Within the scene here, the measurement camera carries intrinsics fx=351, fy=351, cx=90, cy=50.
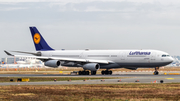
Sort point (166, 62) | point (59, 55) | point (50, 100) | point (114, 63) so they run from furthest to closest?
point (59, 55), point (114, 63), point (166, 62), point (50, 100)

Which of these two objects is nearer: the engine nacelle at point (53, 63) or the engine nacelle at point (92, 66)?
the engine nacelle at point (92, 66)

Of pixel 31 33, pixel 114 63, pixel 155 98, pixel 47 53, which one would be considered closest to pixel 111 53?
pixel 114 63

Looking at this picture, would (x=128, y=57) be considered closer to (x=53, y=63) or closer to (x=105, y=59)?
(x=105, y=59)

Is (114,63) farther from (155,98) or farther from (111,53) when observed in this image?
(155,98)

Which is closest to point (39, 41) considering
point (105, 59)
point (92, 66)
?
point (105, 59)

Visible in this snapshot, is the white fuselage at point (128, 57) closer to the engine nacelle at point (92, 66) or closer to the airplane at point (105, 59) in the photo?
the airplane at point (105, 59)

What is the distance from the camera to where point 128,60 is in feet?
217

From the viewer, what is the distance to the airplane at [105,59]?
2539 inches

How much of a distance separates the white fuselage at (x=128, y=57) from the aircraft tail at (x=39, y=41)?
782 cm

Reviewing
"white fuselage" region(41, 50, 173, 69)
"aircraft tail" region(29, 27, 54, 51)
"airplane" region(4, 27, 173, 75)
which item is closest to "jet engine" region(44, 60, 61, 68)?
"airplane" region(4, 27, 173, 75)

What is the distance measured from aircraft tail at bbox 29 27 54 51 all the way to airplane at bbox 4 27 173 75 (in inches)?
35.8

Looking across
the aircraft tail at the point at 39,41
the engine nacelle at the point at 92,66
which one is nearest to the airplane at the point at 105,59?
the engine nacelle at the point at 92,66

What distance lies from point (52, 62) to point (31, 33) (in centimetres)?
1558

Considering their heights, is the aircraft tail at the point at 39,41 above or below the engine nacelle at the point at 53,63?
above
